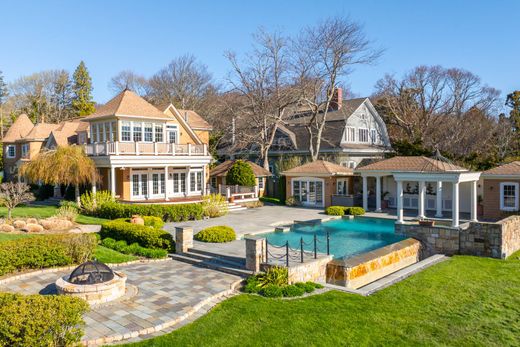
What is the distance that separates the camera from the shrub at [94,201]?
25.3 metres

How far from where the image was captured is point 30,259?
1357cm

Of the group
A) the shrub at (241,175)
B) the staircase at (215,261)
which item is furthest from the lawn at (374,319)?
the shrub at (241,175)

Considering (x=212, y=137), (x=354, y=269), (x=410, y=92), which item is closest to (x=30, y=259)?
(x=354, y=269)

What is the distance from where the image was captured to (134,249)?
644 inches

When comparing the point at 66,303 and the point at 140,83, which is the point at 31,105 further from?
the point at 66,303

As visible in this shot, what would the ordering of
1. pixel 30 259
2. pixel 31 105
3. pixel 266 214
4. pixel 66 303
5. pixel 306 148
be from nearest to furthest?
pixel 66 303 < pixel 30 259 < pixel 266 214 < pixel 306 148 < pixel 31 105

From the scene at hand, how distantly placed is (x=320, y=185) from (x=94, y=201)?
16.1 meters

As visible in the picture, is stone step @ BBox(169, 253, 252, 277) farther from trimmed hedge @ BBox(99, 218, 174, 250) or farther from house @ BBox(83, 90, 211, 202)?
house @ BBox(83, 90, 211, 202)

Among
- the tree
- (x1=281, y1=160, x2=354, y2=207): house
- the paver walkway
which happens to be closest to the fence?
the paver walkway

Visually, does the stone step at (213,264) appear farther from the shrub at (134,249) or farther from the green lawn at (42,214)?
the green lawn at (42,214)

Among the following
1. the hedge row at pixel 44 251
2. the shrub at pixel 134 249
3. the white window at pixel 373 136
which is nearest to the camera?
the hedge row at pixel 44 251

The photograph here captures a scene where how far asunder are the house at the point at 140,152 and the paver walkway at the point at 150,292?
13.7 m

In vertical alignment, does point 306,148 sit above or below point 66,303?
above

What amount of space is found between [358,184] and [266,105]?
10.8 m
